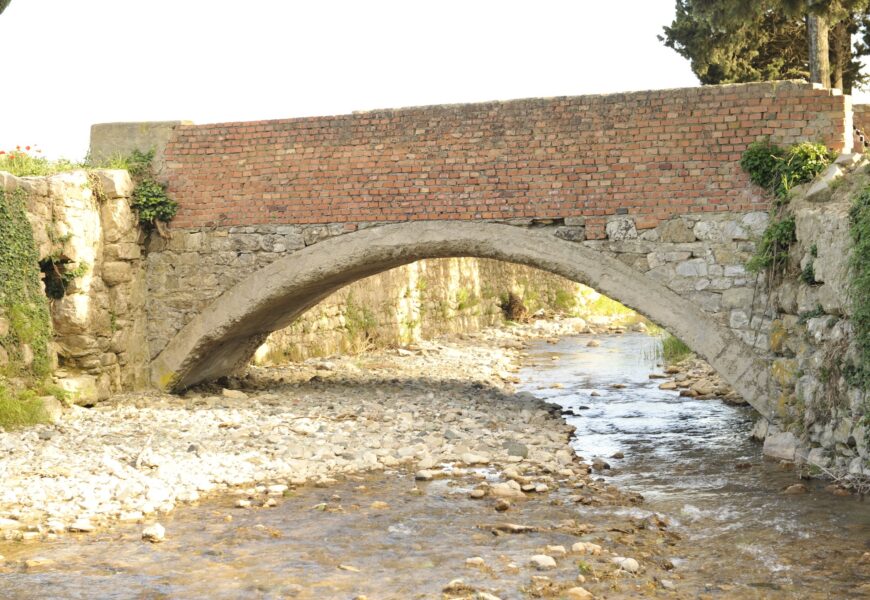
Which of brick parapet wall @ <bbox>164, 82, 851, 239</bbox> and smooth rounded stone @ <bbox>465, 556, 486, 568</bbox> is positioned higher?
brick parapet wall @ <bbox>164, 82, 851, 239</bbox>

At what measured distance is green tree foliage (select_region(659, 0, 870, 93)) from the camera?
12.0m

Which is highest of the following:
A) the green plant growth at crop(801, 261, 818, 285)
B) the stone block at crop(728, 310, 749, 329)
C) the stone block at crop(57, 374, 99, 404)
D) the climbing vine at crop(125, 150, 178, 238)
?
the climbing vine at crop(125, 150, 178, 238)

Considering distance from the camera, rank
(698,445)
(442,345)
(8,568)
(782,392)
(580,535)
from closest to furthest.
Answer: (8,568) < (580,535) < (782,392) < (698,445) < (442,345)

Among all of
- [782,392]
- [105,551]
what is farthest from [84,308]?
[782,392]

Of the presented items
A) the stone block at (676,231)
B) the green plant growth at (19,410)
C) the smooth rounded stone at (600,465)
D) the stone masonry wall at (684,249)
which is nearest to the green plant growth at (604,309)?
the stone masonry wall at (684,249)

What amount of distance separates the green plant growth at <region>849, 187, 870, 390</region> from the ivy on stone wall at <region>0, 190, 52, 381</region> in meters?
6.83

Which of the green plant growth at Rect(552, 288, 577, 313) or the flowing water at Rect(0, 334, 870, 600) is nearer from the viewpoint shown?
the flowing water at Rect(0, 334, 870, 600)

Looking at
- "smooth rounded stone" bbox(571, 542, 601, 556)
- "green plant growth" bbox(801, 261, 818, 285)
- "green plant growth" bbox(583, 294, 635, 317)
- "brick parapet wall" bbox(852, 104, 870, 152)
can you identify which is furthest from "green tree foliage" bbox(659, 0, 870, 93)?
"green plant growth" bbox(583, 294, 635, 317)

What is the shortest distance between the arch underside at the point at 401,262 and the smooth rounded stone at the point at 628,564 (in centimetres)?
352

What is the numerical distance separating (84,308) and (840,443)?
6800 mm

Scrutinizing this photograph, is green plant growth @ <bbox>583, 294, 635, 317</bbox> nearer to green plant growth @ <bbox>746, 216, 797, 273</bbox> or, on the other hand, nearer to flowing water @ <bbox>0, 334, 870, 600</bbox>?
green plant growth @ <bbox>746, 216, 797, 273</bbox>

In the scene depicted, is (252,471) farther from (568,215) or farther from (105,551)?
(568,215)

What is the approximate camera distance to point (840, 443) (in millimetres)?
7219

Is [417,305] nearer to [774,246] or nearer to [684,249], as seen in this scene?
[684,249]
